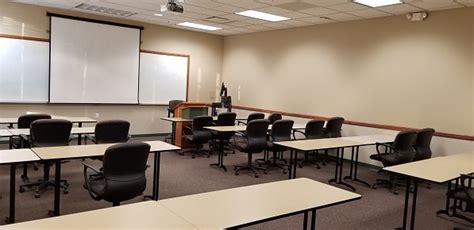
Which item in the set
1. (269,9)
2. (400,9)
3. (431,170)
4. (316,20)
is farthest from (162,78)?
(431,170)

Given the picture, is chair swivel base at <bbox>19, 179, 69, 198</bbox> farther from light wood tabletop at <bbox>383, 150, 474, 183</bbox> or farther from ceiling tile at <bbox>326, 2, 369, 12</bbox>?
ceiling tile at <bbox>326, 2, 369, 12</bbox>

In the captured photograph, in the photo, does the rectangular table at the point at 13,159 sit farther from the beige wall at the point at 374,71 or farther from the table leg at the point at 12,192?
the beige wall at the point at 374,71

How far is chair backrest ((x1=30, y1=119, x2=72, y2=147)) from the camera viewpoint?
14.3 ft

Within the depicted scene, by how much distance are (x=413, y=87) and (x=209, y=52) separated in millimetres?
5666

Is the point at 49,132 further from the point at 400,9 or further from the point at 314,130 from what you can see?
the point at 400,9

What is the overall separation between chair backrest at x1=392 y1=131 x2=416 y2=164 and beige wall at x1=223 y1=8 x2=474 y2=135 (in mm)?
1046

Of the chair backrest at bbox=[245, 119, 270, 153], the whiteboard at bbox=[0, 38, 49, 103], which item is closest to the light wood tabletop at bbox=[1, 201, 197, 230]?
the chair backrest at bbox=[245, 119, 270, 153]

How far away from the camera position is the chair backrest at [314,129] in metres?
6.65

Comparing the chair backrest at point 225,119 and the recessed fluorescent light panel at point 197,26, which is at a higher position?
the recessed fluorescent light panel at point 197,26

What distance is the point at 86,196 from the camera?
14.9 feet

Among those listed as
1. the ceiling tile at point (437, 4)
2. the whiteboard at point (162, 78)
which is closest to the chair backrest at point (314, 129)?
the ceiling tile at point (437, 4)

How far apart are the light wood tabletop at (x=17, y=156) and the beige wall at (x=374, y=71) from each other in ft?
18.7

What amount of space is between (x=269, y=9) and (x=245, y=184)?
3.18 m

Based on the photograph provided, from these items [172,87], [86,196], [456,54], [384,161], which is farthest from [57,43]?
[456,54]
